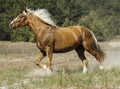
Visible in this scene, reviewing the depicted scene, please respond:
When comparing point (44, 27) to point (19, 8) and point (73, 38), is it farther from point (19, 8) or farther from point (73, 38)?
point (19, 8)

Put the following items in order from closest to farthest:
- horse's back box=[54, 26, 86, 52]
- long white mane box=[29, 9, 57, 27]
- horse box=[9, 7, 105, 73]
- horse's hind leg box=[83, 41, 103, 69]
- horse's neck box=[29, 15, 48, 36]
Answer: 1. horse box=[9, 7, 105, 73]
2. horse's back box=[54, 26, 86, 52]
3. horse's neck box=[29, 15, 48, 36]
4. long white mane box=[29, 9, 57, 27]
5. horse's hind leg box=[83, 41, 103, 69]

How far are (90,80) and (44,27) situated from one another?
413 centimetres

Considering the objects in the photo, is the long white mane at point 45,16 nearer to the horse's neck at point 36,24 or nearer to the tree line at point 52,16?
the horse's neck at point 36,24

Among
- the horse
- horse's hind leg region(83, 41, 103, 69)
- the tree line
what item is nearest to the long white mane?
the horse

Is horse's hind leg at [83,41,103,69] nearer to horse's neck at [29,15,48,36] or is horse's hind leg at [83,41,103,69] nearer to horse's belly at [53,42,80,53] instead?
horse's belly at [53,42,80,53]

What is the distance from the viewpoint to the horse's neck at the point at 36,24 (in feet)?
44.7

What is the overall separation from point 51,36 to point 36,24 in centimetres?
84

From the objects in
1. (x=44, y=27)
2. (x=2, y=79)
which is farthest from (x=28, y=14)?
(x=2, y=79)

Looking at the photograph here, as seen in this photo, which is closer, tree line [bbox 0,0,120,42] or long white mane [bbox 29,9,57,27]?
long white mane [bbox 29,9,57,27]

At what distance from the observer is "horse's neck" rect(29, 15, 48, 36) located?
13625 mm

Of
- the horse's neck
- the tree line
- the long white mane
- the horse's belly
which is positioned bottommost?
the tree line

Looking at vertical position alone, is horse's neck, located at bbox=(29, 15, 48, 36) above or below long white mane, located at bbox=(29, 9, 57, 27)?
below

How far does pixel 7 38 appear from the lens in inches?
1859

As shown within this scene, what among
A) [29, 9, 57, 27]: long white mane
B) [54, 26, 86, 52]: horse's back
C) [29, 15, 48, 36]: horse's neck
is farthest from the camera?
[29, 9, 57, 27]: long white mane
